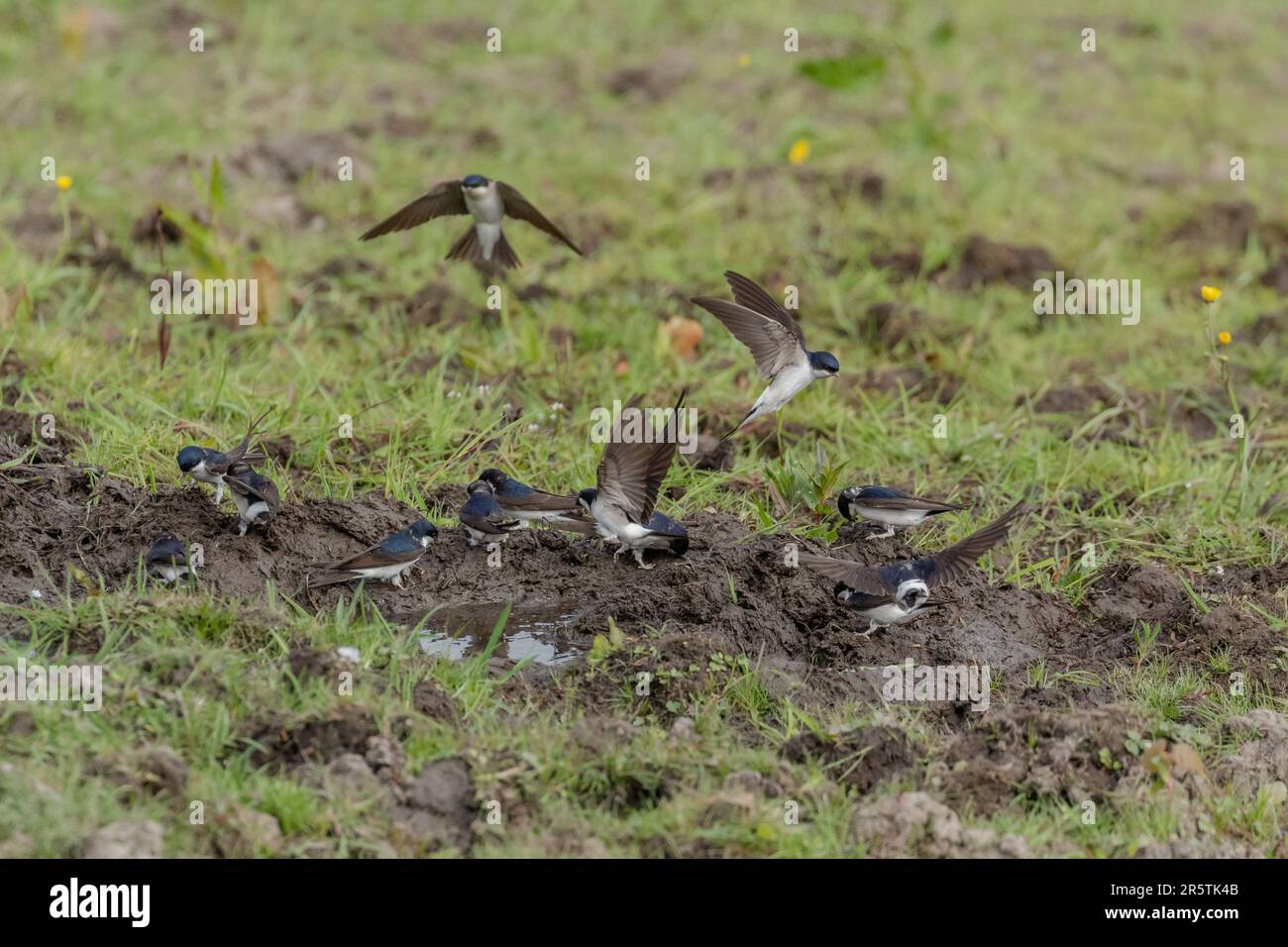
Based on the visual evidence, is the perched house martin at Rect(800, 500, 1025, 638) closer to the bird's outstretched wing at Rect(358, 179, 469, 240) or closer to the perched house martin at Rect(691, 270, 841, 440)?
the perched house martin at Rect(691, 270, 841, 440)

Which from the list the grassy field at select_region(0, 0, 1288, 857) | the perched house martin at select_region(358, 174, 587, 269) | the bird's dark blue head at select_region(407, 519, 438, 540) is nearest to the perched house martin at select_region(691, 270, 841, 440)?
the grassy field at select_region(0, 0, 1288, 857)

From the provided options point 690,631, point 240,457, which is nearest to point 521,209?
point 240,457

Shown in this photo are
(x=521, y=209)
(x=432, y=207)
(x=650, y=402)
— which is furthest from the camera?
(x=650, y=402)

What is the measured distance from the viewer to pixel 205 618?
5.47 m

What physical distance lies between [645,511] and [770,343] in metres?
0.99

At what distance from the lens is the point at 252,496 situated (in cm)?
612

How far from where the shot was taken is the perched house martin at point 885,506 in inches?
255

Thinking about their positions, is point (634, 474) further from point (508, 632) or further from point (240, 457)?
point (240, 457)

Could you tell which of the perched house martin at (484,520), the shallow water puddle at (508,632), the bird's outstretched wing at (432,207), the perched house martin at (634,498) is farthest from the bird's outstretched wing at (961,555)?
the bird's outstretched wing at (432,207)

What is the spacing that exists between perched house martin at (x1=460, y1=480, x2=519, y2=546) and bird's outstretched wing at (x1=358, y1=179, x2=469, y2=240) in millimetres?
1495
